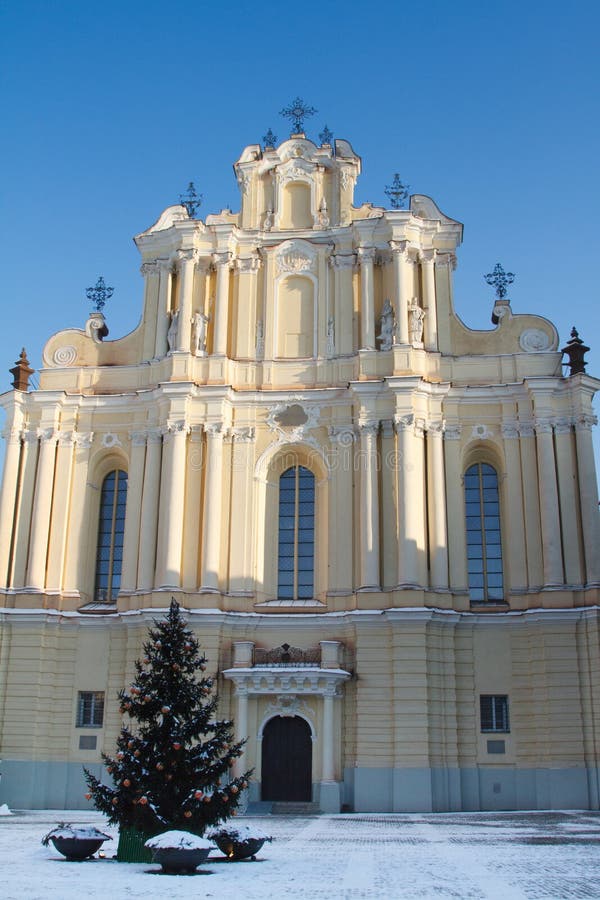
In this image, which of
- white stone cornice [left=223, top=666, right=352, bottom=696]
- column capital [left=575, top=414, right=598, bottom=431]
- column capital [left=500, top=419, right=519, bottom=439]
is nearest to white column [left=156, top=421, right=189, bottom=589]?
white stone cornice [left=223, top=666, right=352, bottom=696]

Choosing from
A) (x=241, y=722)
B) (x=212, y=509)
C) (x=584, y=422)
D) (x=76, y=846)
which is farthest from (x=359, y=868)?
(x=584, y=422)

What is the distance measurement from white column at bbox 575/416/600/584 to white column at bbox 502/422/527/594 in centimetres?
177

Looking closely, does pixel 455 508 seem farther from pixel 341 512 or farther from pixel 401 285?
pixel 401 285

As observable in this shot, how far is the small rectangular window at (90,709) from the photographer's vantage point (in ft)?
96.9

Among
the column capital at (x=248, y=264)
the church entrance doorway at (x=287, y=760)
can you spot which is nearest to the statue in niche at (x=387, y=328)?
the column capital at (x=248, y=264)

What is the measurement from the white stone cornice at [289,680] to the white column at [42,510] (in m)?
7.11

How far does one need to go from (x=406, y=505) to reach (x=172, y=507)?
7.07 m

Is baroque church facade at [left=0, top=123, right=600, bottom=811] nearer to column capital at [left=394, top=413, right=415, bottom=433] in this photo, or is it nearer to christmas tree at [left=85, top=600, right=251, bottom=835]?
column capital at [left=394, top=413, right=415, bottom=433]

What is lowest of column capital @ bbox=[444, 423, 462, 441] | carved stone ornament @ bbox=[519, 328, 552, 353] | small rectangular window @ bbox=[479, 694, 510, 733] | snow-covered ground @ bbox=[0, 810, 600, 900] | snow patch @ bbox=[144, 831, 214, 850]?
snow-covered ground @ bbox=[0, 810, 600, 900]

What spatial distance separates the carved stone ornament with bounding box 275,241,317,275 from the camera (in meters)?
33.2

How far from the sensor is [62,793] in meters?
28.6

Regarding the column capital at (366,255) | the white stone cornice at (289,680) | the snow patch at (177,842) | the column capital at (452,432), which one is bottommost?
the snow patch at (177,842)

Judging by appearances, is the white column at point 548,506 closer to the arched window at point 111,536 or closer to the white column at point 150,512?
the white column at point 150,512

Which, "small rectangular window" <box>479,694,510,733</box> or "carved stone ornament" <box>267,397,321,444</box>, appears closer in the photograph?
"small rectangular window" <box>479,694,510,733</box>
